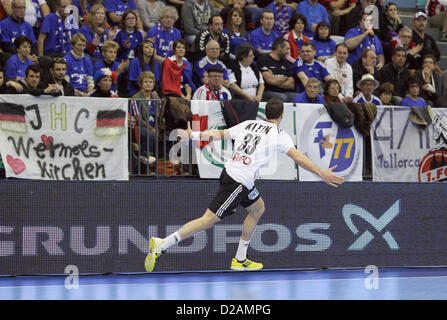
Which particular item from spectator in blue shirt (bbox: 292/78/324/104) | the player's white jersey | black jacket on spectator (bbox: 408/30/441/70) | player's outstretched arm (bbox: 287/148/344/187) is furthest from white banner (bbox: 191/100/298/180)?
black jacket on spectator (bbox: 408/30/441/70)

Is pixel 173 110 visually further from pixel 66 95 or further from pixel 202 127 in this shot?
pixel 66 95

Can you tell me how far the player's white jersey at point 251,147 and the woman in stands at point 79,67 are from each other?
390cm

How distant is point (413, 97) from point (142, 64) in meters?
5.17

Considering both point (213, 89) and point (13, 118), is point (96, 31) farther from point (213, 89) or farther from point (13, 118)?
point (13, 118)

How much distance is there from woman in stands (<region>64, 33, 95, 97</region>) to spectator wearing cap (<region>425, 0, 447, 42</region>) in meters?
9.85

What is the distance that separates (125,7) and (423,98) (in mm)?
6386

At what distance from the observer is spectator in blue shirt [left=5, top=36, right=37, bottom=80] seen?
14.0 meters

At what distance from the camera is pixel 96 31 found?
51.4ft

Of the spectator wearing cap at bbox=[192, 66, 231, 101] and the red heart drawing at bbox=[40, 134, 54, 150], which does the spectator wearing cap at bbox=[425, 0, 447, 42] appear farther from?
the red heart drawing at bbox=[40, 134, 54, 150]

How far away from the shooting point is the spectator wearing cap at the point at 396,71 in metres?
16.7

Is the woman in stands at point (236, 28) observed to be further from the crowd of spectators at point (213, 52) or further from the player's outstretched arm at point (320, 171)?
the player's outstretched arm at point (320, 171)

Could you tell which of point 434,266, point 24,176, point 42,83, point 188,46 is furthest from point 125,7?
point 434,266

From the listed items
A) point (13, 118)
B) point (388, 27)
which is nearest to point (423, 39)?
point (388, 27)

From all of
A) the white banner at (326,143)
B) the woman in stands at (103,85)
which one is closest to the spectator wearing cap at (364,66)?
the white banner at (326,143)
